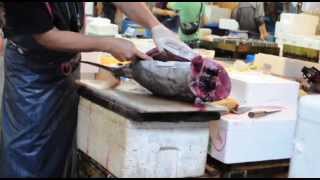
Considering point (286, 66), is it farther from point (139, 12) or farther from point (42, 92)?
point (42, 92)

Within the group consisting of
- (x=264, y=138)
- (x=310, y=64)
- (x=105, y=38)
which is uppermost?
(x=105, y=38)

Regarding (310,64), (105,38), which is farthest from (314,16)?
(105,38)

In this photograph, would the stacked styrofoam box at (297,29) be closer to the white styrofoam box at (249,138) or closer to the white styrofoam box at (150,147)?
the white styrofoam box at (249,138)

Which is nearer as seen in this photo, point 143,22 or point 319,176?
point 319,176

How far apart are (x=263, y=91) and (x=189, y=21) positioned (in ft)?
6.55

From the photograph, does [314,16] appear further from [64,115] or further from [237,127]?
[64,115]

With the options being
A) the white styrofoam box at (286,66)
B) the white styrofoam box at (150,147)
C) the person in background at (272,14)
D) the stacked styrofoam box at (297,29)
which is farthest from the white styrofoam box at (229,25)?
the white styrofoam box at (150,147)

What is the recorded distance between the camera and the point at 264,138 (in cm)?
165

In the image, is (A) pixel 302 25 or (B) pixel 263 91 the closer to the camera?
(B) pixel 263 91

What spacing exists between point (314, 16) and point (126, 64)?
3.82 feet

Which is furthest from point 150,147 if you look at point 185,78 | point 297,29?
point 297,29

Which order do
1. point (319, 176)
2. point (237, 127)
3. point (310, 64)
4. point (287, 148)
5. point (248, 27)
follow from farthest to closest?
point (248, 27)
point (310, 64)
point (287, 148)
point (237, 127)
point (319, 176)

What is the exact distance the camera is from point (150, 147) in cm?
144

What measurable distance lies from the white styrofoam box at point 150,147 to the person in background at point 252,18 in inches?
109
